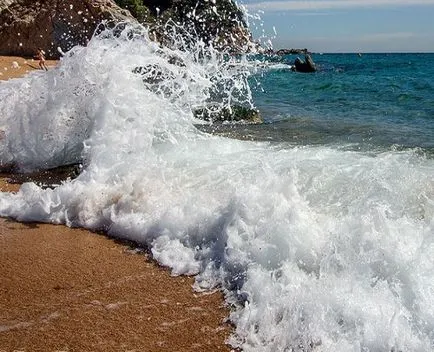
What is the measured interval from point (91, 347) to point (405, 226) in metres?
2.46

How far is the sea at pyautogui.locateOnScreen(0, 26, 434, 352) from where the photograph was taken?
3305mm

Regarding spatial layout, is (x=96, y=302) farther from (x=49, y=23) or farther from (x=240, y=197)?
(x=49, y=23)

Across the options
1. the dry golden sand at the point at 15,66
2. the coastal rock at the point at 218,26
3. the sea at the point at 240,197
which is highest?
the coastal rock at the point at 218,26

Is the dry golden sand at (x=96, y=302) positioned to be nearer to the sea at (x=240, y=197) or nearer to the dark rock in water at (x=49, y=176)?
the sea at (x=240, y=197)

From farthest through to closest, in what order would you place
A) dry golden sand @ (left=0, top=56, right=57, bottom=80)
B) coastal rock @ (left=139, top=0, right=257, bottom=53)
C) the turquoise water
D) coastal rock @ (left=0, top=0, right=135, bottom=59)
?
1. coastal rock @ (left=0, top=0, right=135, bottom=59)
2. dry golden sand @ (left=0, top=56, right=57, bottom=80)
3. coastal rock @ (left=139, top=0, right=257, bottom=53)
4. the turquoise water

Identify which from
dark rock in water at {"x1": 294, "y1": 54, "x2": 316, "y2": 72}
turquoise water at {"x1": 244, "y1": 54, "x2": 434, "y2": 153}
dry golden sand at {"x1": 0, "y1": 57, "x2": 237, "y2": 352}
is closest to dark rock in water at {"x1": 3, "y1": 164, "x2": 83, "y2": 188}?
dry golden sand at {"x1": 0, "y1": 57, "x2": 237, "y2": 352}

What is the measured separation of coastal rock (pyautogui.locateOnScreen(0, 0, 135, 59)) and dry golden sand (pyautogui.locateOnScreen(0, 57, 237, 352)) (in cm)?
2354

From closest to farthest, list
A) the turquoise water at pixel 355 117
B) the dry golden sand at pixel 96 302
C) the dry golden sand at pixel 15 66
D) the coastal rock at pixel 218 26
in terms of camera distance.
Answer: the dry golden sand at pixel 96 302, the turquoise water at pixel 355 117, the coastal rock at pixel 218 26, the dry golden sand at pixel 15 66

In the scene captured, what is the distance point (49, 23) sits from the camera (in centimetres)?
2645

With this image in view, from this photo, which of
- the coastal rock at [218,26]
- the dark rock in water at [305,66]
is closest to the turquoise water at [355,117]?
the coastal rock at [218,26]

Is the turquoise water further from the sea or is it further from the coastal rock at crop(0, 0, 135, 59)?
the coastal rock at crop(0, 0, 135, 59)

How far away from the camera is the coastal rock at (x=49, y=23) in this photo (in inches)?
1038

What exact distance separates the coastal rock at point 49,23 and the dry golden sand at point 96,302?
2354cm

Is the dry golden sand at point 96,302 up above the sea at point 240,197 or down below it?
below
